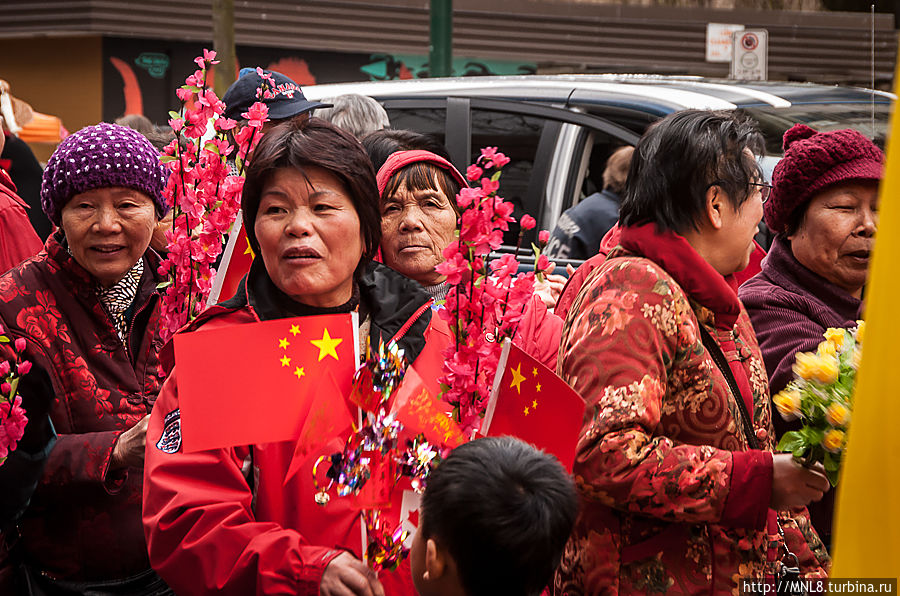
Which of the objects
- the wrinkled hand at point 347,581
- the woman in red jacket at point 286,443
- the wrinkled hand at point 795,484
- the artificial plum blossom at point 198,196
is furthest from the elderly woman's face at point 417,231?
the wrinkled hand at point 347,581

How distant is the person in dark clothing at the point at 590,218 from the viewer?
559cm

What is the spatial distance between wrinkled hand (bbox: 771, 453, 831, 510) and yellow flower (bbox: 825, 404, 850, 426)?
100 mm

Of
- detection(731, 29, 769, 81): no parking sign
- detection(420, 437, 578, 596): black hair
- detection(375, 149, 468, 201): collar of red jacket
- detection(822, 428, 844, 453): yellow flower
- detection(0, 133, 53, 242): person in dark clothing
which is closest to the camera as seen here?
detection(420, 437, 578, 596): black hair

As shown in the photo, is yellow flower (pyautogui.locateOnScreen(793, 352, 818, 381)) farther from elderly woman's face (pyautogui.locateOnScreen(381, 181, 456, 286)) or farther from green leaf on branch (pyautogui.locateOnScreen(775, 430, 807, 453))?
elderly woman's face (pyautogui.locateOnScreen(381, 181, 456, 286))

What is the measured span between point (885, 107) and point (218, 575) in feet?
15.3

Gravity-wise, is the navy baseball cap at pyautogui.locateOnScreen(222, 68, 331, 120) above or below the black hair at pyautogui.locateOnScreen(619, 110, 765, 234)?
above

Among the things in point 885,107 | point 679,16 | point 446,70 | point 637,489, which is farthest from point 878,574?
point 679,16

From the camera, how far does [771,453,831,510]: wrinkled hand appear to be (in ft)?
7.69

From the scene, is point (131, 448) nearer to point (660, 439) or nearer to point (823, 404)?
point (660, 439)

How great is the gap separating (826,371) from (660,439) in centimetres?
43

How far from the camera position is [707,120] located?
2.65 meters

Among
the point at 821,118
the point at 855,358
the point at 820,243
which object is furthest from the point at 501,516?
the point at 821,118

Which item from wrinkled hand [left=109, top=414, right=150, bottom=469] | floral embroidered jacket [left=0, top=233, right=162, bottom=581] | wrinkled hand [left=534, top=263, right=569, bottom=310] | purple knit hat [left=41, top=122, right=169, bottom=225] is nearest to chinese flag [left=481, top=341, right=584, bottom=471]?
wrinkled hand [left=109, top=414, right=150, bottom=469]

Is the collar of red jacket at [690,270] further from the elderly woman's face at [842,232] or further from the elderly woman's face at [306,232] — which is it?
the elderly woman's face at [842,232]
